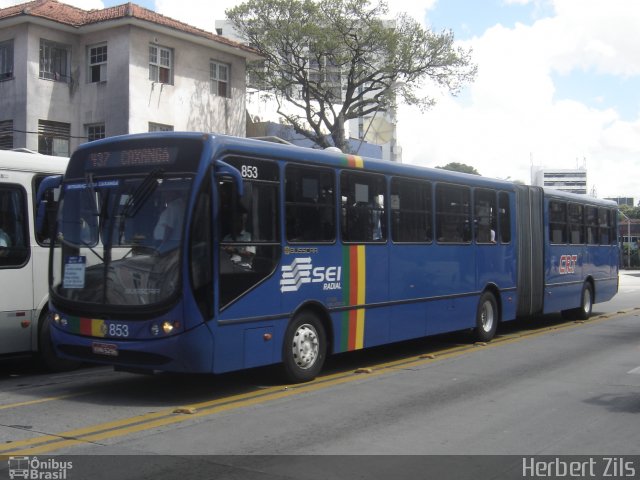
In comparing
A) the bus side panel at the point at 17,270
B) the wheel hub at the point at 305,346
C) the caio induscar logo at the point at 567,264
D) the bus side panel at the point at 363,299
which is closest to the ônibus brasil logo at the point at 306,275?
the bus side panel at the point at 363,299

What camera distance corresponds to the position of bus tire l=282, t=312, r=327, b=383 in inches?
372

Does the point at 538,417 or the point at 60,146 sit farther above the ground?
the point at 60,146

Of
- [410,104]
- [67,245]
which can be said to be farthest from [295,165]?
[410,104]

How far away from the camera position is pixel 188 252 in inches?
320

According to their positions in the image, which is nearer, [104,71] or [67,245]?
[67,245]

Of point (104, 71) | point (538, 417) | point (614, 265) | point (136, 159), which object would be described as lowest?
point (538, 417)

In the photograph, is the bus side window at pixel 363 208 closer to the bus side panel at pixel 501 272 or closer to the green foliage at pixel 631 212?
the bus side panel at pixel 501 272

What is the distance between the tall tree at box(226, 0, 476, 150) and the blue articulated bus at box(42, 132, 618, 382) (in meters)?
23.3

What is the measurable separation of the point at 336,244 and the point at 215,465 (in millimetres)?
4691

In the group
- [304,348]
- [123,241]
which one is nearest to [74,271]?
[123,241]

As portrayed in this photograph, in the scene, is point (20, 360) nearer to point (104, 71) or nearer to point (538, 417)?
point (538, 417)

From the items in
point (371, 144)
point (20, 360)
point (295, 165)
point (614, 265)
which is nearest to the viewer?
point (295, 165)

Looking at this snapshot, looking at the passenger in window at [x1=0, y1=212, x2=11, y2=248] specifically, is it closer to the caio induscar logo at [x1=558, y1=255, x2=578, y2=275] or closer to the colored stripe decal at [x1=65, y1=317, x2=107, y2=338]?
the colored stripe decal at [x1=65, y1=317, x2=107, y2=338]

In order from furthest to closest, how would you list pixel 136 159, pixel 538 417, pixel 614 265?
1. pixel 614 265
2. pixel 136 159
3. pixel 538 417
